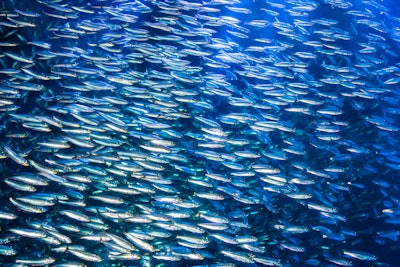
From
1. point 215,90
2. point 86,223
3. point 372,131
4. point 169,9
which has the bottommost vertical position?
point 86,223

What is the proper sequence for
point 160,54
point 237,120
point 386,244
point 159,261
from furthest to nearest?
point 386,244 < point 160,54 < point 237,120 < point 159,261

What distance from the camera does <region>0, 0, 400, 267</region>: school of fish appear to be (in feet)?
18.9

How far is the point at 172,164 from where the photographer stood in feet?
22.1

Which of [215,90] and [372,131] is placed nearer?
[215,90]

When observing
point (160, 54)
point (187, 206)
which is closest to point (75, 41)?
point (160, 54)

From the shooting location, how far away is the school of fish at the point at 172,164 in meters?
5.77

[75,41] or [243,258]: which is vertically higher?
[75,41]

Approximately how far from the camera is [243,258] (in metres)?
5.93

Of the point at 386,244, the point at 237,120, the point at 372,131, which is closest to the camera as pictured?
the point at 237,120

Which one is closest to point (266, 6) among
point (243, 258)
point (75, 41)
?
point (75, 41)

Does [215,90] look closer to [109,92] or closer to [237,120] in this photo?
[237,120]

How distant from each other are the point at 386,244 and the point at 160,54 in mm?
7253

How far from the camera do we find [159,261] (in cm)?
660

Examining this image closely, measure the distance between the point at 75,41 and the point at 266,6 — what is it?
6375 mm
